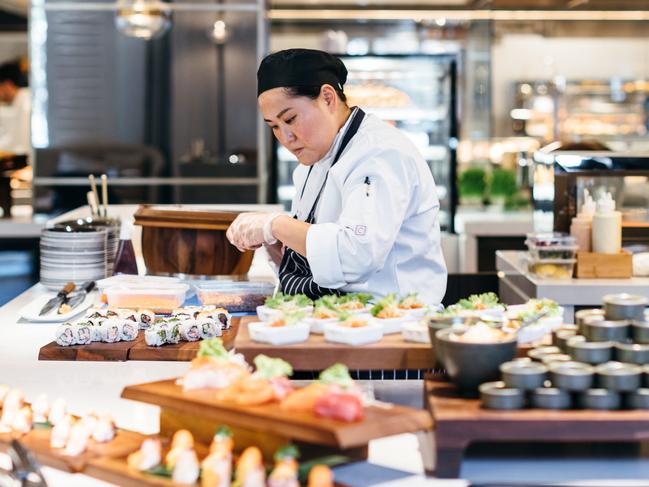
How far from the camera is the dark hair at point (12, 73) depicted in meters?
12.4

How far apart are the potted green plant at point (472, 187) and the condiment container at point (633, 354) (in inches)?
240

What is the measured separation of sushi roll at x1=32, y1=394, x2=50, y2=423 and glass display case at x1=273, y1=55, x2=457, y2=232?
585 centimetres

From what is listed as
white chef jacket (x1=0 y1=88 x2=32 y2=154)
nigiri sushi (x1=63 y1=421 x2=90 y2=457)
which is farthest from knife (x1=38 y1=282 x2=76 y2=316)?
white chef jacket (x1=0 y1=88 x2=32 y2=154)

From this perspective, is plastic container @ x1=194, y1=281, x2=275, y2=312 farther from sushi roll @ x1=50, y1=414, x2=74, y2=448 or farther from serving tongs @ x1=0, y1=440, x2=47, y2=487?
serving tongs @ x1=0, y1=440, x2=47, y2=487

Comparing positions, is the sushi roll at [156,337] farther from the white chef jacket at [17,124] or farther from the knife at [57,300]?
the white chef jacket at [17,124]

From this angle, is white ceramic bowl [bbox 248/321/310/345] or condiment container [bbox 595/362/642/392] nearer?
condiment container [bbox 595/362/642/392]

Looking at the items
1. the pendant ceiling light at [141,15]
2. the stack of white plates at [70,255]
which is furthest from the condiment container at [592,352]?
the pendant ceiling light at [141,15]

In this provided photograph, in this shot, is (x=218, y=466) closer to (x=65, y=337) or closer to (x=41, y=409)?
(x=41, y=409)

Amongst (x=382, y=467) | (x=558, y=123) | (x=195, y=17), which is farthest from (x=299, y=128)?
(x=558, y=123)

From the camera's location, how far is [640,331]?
1861mm

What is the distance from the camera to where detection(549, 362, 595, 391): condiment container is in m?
1.68

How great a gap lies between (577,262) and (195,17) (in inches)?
194

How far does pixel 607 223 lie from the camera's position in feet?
13.0

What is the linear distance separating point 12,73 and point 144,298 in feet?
33.1
